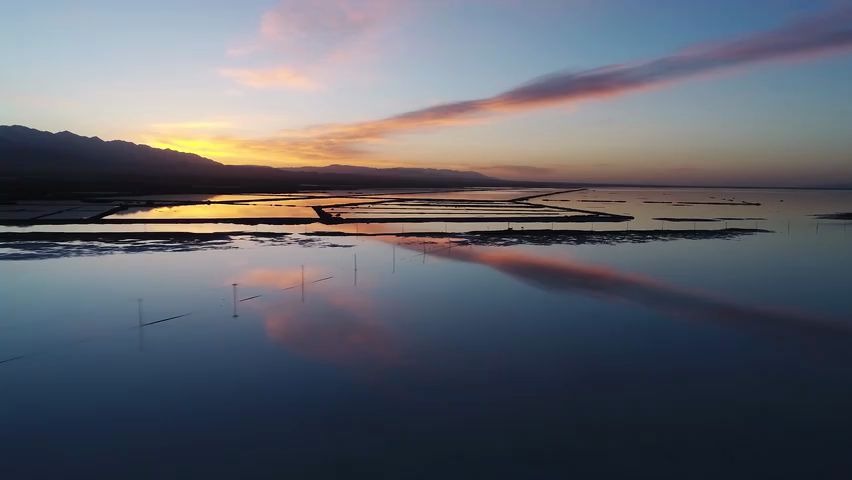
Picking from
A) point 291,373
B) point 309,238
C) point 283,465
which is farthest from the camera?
point 309,238

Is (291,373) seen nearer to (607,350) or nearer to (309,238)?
(607,350)

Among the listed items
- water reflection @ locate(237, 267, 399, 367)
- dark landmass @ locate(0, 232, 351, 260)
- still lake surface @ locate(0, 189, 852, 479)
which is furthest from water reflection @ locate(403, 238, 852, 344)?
dark landmass @ locate(0, 232, 351, 260)

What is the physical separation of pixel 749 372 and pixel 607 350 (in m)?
2.14

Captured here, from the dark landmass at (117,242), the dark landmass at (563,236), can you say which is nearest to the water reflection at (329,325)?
the dark landmass at (117,242)

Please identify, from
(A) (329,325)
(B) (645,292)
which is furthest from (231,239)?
(B) (645,292)

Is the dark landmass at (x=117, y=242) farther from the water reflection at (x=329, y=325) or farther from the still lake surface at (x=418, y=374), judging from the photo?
the water reflection at (x=329, y=325)

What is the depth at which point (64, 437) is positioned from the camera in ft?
19.9

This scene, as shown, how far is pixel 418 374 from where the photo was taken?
7918 millimetres

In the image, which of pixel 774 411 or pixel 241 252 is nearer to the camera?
pixel 774 411

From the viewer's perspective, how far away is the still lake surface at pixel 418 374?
18.8ft

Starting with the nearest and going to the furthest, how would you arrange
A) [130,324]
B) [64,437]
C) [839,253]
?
[64,437] < [130,324] < [839,253]

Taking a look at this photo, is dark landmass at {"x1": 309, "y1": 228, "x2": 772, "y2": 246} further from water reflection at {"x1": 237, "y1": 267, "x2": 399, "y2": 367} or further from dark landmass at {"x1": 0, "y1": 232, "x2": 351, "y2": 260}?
water reflection at {"x1": 237, "y1": 267, "x2": 399, "y2": 367}

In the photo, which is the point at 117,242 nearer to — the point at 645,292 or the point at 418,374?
the point at 418,374

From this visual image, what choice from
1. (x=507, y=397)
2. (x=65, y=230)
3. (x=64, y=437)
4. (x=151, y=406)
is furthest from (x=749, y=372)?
(x=65, y=230)
